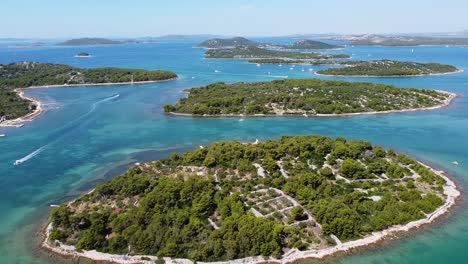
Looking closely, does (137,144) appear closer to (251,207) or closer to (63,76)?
(251,207)

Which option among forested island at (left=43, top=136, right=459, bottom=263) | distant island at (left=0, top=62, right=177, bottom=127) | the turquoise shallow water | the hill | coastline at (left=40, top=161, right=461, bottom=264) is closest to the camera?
coastline at (left=40, top=161, right=461, bottom=264)

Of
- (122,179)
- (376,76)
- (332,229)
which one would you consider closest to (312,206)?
(332,229)

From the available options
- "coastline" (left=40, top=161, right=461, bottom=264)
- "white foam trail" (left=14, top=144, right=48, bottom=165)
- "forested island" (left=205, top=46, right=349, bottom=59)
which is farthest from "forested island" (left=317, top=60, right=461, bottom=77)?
"coastline" (left=40, top=161, right=461, bottom=264)

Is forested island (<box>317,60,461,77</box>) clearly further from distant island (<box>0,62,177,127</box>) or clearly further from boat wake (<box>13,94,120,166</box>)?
boat wake (<box>13,94,120,166</box>)

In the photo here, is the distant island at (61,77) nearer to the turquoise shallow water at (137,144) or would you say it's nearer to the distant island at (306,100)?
the turquoise shallow water at (137,144)

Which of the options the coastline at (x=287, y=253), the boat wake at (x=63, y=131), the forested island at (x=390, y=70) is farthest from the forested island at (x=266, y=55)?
the coastline at (x=287, y=253)

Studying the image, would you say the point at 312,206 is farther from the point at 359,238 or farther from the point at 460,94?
the point at 460,94
